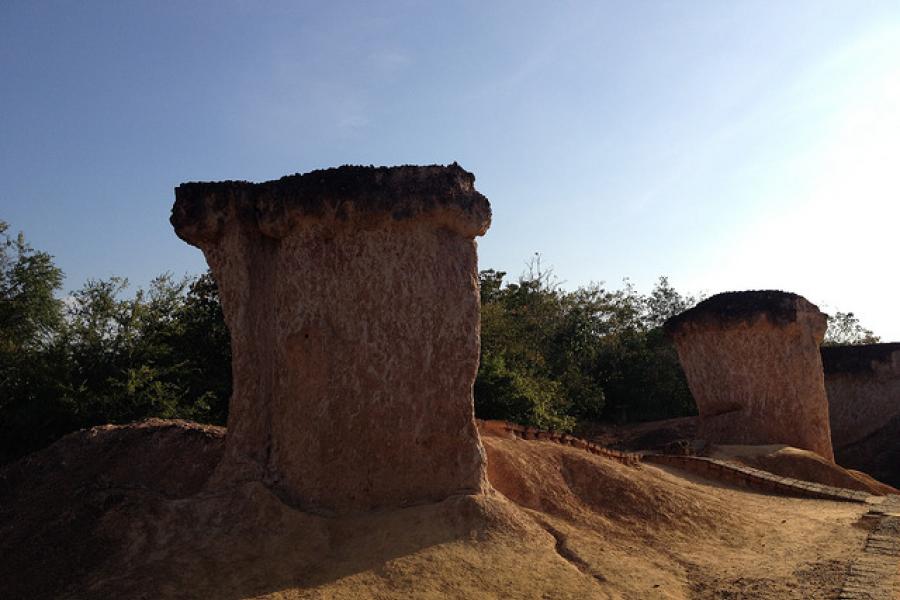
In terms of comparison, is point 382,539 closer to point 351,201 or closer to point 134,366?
point 351,201

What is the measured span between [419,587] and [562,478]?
2.53 metres

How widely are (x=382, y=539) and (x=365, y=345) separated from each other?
1377 millimetres

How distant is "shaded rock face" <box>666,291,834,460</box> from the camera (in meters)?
12.4

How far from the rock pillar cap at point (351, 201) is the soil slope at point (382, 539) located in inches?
78.5

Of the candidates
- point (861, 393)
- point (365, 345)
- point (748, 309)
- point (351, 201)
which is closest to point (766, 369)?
point (748, 309)

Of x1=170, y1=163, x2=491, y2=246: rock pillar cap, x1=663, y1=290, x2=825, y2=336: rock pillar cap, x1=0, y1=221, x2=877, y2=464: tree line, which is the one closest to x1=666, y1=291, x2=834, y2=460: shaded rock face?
x1=663, y1=290, x2=825, y2=336: rock pillar cap

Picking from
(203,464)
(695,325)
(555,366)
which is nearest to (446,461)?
(203,464)

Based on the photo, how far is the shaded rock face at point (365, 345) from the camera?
564cm

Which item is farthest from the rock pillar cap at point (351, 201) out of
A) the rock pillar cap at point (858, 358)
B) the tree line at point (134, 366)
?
the rock pillar cap at point (858, 358)

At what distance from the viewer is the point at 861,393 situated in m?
17.1

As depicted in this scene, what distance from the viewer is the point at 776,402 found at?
12406mm

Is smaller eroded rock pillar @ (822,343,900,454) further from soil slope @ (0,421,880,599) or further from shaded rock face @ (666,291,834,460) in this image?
soil slope @ (0,421,880,599)

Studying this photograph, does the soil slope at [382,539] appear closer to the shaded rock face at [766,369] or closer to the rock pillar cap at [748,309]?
the shaded rock face at [766,369]

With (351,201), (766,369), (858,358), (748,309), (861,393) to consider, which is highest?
(748,309)
